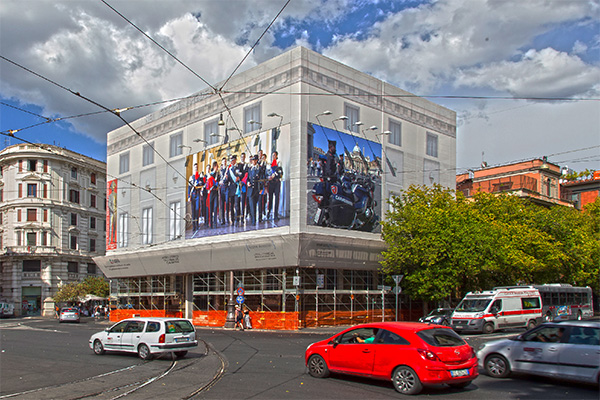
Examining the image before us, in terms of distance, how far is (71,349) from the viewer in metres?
21.3

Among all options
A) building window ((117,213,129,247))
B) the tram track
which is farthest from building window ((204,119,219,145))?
the tram track

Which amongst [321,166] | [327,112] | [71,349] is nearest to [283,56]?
[327,112]

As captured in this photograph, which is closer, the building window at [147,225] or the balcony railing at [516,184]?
the building window at [147,225]

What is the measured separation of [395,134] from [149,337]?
100 feet

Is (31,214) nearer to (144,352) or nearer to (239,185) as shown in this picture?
(239,185)

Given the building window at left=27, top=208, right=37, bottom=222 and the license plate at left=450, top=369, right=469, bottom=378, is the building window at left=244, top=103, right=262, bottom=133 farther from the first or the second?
the building window at left=27, top=208, right=37, bottom=222

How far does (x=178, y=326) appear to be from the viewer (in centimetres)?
1797

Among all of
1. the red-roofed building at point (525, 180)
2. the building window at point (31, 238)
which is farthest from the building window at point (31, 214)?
the red-roofed building at point (525, 180)

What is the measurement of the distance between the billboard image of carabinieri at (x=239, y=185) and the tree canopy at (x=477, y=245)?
791cm

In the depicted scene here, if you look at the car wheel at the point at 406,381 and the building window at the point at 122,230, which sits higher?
the building window at the point at 122,230

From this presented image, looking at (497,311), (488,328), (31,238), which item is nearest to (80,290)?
(31,238)

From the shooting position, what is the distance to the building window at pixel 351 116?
39.9 m

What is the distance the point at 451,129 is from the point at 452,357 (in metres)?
41.5

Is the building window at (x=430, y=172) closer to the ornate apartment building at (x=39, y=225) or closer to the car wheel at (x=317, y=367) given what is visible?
the car wheel at (x=317, y=367)
